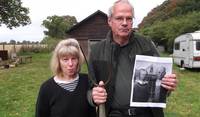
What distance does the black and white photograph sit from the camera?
12.4ft

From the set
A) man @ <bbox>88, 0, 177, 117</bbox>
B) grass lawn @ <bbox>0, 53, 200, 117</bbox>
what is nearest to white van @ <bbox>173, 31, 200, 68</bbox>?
grass lawn @ <bbox>0, 53, 200, 117</bbox>

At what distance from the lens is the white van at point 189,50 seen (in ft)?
78.2

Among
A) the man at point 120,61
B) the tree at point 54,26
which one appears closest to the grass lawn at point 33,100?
the man at point 120,61

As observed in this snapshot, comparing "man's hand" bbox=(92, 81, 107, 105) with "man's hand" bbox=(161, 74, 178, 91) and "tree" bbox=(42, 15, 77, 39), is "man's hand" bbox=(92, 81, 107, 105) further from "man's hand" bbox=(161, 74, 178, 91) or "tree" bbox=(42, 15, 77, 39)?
"tree" bbox=(42, 15, 77, 39)

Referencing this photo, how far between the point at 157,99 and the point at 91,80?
0.63 meters

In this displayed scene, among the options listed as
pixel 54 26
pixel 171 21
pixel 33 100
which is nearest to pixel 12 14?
pixel 171 21

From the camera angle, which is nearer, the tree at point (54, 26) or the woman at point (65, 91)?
the woman at point (65, 91)

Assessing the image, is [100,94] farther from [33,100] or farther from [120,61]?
[33,100]

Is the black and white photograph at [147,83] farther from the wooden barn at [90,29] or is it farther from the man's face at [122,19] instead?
the wooden barn at [90,29]

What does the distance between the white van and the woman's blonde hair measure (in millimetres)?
20265

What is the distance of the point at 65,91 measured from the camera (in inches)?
166

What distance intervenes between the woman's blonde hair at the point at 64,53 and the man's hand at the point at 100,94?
0.55 meters

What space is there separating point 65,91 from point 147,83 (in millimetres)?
876

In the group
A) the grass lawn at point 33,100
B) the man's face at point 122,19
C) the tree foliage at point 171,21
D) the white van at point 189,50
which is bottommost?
the grass lawn at point 33,100
